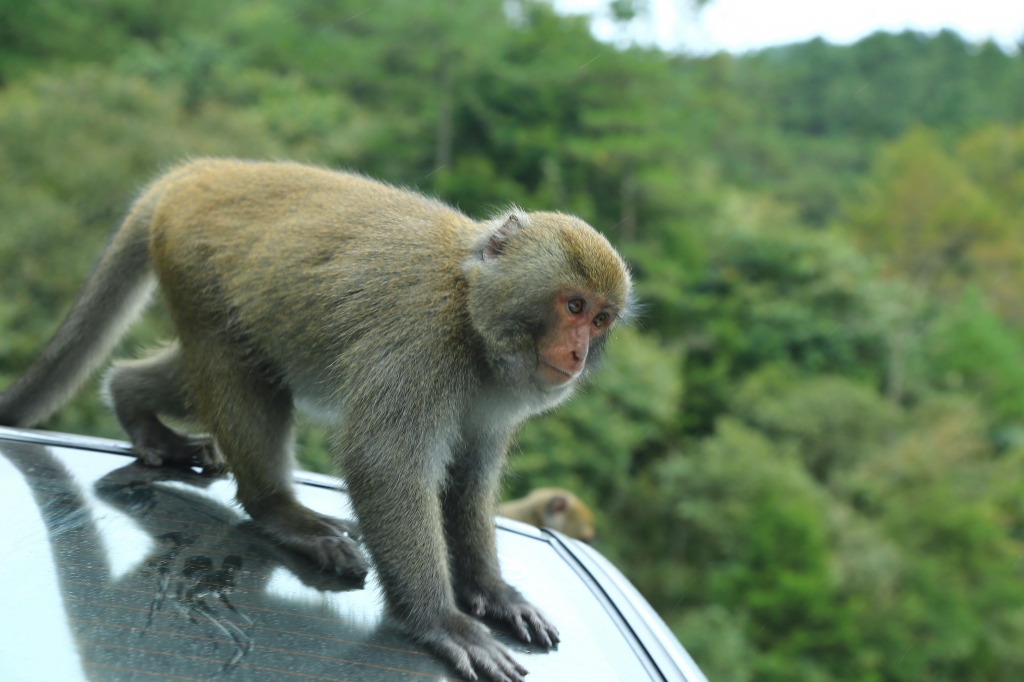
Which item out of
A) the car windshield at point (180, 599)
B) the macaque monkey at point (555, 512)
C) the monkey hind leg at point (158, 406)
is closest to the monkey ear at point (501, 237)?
the car windshield at point (180, 599)

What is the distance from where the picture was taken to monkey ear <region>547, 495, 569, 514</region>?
7.59m

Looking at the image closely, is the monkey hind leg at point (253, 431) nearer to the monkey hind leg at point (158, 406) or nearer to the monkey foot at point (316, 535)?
the monkey foot at point (316, 535)

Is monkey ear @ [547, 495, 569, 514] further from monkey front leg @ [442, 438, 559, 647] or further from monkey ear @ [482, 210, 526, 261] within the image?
monkey ear @ [482, 210, 526, 261]

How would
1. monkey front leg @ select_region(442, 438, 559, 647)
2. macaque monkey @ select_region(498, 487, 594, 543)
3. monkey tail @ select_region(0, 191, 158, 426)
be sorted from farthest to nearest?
1. macaque monkey @ select_region(498, 487, 594, 543)
2. monkey tail @ select_region(0, 191, 158, 426)
3. monkey front leg @ select_region(442, 438, 559, 647)

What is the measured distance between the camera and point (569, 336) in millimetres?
2762

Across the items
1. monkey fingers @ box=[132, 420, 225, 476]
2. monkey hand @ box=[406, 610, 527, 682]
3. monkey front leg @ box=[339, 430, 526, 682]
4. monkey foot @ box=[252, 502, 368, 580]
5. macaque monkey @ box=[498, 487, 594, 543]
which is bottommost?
macaque monkey @ box=[498, 487, 594, 543]

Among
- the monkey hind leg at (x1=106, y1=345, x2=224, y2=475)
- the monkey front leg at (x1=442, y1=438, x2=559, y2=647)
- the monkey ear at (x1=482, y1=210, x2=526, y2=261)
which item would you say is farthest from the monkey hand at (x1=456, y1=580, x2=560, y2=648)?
the monkey hind leg at (x1=106, y1=345, x2=224, y2=475)

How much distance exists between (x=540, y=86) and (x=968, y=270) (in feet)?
80.6

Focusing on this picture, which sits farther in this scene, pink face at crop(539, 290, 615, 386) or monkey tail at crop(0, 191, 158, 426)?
monkey tail at crop(0, 191, 158, 426)

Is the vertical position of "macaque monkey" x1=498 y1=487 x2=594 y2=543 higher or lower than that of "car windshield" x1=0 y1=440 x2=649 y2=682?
lower

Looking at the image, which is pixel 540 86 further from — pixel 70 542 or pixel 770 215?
pixel 70 542

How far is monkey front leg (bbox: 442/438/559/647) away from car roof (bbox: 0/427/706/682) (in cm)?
8

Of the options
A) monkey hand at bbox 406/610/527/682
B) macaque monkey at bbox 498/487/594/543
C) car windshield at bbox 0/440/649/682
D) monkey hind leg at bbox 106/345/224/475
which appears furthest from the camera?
macaque monkey at bbox 498/487/594/543

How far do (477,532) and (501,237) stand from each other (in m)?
0.97
